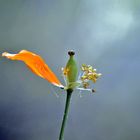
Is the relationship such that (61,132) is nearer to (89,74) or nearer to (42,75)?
(42,75)

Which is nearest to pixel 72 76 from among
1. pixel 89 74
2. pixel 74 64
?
pixel 74 64

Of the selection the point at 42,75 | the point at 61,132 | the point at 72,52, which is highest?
the point at 72,52

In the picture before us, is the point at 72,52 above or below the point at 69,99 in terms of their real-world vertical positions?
above

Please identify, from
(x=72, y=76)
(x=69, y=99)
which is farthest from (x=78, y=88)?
(x=69, y=99)

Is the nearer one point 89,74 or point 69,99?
point 69,99

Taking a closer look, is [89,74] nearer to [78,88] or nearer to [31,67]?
[78,88]

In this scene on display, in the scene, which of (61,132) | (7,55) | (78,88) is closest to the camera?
(61,132)

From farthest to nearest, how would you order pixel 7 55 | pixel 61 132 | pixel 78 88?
pixel 78 88 < pixel 7 55 < pixel 61 132
